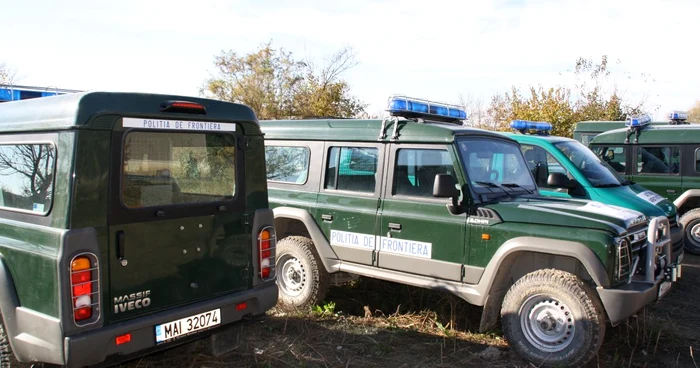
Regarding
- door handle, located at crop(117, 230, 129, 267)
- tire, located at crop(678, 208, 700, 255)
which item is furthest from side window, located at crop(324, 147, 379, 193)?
tire, located at crop(678, 208, 700, 255)

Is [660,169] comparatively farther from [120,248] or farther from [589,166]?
[120,248]

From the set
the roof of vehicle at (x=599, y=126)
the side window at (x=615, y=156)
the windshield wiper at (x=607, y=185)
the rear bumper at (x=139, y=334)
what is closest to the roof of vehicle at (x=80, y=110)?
the rear bumper at (x=139, y=334)

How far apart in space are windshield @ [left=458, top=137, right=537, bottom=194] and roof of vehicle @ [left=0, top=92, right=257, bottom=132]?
2.38 m

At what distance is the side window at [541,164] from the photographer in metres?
7.46

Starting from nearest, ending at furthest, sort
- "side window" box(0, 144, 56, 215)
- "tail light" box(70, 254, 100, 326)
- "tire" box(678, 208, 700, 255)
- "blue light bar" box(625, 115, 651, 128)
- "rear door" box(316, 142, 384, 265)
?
"tail light" box(70, 254, 100, 326), "side window" box(0, 144, 56, 215), "rear door" box(316, 142, 384, 265), "tire" box(678, 208, 700, 255), "blue light bar" box(625, 115, 651, 128)

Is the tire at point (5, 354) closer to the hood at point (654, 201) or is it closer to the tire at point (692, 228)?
the hood at point (654, 201)

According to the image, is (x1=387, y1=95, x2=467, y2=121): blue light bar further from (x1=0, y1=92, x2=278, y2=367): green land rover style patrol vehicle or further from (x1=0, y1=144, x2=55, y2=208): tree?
(x1=0, y1=144, x2=55, y2=208): tree

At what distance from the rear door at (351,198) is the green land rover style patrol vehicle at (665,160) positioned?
6163 millimetres

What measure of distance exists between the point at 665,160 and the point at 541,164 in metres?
3.33

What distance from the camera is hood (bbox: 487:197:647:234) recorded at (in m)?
4.27

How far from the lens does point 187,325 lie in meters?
3.73

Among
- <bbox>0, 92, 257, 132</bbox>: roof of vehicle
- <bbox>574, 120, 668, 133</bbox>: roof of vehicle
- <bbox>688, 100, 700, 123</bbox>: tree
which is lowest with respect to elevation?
<bbox>0, 92, 257, 132</bbox>: roof of vehicle

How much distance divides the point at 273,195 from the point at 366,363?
94.6 inches

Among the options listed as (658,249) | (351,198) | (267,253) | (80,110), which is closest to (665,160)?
(658,249)
